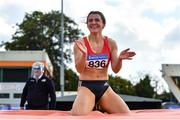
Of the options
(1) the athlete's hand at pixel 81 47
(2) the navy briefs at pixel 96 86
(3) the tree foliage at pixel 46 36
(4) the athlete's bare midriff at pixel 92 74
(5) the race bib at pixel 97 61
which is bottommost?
(2) the navy briefs at pixel 96 86

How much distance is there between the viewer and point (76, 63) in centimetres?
495

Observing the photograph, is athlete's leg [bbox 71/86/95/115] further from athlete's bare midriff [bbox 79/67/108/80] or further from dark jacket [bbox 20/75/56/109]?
dark jacket [bbox 20/75/56/109]

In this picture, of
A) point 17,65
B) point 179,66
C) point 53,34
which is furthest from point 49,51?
point 179,66

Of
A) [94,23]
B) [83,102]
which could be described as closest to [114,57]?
[94,23]

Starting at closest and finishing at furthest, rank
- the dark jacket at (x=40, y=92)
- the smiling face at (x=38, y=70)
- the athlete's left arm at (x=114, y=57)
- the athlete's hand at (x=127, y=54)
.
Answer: the athlete's hand at (x=127, y=54)
the athlete's left arm at (x=114, y=57)
the smiling face at (x=38, y=70)
the dark jacket at (x=40, y=92)

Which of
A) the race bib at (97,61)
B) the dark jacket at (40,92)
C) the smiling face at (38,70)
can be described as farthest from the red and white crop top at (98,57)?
the dark jacket at (40,92)

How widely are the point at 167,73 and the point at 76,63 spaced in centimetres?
2777

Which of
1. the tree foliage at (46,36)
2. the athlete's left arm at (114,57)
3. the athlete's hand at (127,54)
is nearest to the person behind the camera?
the athlete's hand at (127,54)

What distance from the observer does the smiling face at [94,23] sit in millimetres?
5195

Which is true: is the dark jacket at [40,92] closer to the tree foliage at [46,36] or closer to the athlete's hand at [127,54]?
the athlete's hand at [127,54]

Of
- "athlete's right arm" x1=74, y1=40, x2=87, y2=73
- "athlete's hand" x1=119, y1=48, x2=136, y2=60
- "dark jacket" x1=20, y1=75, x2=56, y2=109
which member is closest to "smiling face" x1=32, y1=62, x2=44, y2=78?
"dark jacket" x1=20, y1=75, x2=56, y2=109

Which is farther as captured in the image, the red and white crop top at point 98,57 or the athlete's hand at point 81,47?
the red and white crop top at point 98,57

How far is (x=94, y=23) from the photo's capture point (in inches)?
205

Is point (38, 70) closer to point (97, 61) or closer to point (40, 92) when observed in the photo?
point (40, 92)
